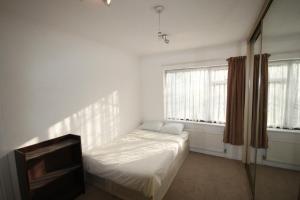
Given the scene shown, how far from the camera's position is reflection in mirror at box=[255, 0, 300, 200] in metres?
1.12

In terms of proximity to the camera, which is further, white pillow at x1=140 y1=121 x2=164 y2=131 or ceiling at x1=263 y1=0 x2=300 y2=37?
white pillow at x1=140 y1=121 x2=164 y2=131

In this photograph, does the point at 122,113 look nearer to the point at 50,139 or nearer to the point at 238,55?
the point at 50,139

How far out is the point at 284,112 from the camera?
1.33 m

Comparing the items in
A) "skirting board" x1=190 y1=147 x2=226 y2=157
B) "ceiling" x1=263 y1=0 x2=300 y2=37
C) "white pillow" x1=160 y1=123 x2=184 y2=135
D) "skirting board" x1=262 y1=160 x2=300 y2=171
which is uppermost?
"ceiling" x1=263 y1=0 x2=300 y2=37

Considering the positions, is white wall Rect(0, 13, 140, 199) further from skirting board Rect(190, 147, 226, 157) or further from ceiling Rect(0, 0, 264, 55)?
skirting board Rect(190, 147, 226, 157)

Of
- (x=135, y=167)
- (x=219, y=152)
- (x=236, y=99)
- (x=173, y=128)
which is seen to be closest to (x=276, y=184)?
(x=135, y=167)

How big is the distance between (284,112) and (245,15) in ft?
4.28

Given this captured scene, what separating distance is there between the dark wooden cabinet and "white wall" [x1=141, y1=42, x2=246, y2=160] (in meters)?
2.18

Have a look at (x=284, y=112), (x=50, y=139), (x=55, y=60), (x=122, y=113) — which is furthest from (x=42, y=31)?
(x=284, y=112)

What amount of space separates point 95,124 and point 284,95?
8.83 feet

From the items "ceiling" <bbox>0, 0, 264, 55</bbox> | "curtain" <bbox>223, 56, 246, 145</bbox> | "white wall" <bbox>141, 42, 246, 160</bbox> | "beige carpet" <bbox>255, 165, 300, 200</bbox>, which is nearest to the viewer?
"beige carpet" <bbox>255, 165, 300, 200</bbox>

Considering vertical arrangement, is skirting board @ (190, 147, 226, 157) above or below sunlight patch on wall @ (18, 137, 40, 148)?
below

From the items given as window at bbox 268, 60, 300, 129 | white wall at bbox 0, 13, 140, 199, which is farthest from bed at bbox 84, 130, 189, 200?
window at bbox 268, 60, 300, 129

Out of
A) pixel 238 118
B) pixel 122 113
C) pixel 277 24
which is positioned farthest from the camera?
pixel 122 113
